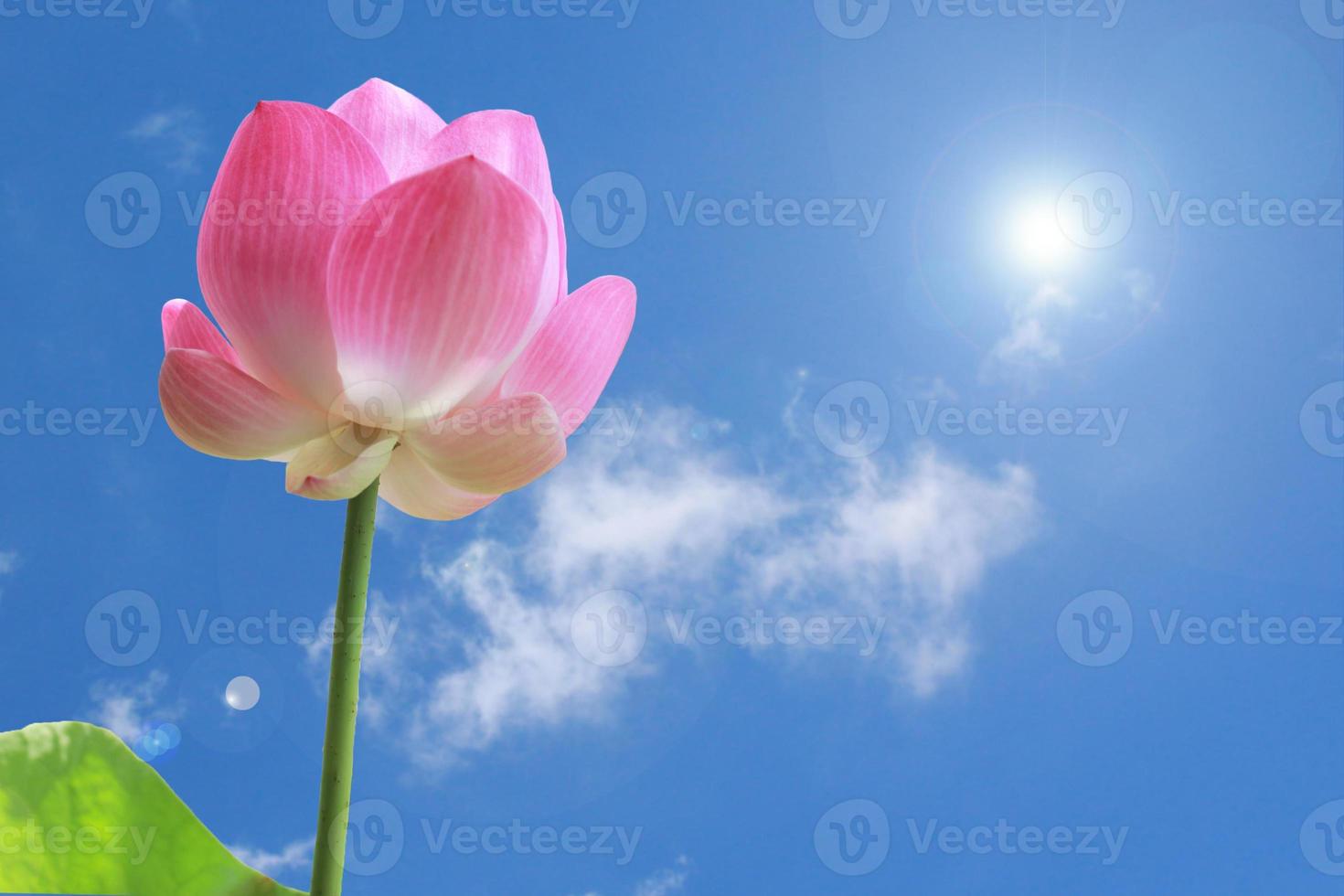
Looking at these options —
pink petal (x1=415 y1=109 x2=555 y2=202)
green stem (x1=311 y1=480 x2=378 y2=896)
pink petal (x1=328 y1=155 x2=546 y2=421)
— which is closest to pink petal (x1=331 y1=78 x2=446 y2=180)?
pink petal (x1=415 y1=109 x2=555 y2=202)

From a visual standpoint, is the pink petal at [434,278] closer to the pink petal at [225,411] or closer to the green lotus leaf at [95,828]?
the pink petal at [225,411]

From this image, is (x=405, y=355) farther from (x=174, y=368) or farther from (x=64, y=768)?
(x=64, y=768)

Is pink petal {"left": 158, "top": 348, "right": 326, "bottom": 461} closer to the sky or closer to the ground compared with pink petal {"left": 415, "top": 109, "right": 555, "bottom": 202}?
closer to the ground

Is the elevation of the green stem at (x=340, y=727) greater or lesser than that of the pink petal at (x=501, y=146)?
lesser

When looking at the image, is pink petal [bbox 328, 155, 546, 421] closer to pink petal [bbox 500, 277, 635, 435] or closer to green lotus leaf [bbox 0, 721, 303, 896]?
pink petal [bbox 500, 277, 635, 435]

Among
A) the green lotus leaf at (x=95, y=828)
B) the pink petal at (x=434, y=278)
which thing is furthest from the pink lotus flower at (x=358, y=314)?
the green lotus leaf at (x=95, y=828)

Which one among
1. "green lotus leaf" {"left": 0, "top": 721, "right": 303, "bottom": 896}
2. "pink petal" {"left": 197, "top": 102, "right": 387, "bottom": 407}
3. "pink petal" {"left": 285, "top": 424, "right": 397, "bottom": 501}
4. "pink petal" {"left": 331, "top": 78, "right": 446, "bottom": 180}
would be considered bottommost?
"green lotus leaf" {"left": 0, "top": 721, "right": 303, "bottom": 896}

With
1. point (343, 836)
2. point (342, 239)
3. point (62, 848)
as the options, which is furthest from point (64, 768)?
point (342, 239)
